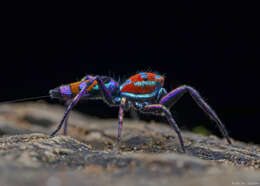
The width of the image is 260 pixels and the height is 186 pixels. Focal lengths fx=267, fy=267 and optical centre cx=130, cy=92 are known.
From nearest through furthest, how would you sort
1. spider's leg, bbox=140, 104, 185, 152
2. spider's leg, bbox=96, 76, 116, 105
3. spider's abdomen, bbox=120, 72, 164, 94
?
1. spider's leg, bbox=140, 104, 185, 152
2. spider's leg, bbox=96, 76, 116, 105
3. spider's abdomen, bbox=120, 72, 164, 94

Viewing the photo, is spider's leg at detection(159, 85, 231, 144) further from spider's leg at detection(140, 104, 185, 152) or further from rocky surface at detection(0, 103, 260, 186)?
rocky surface at detection(0, 103, 260, 186)

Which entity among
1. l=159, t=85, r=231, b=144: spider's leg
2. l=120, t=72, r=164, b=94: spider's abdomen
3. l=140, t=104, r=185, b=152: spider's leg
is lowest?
l=140, t=104, r=185, b=152: spider's leg

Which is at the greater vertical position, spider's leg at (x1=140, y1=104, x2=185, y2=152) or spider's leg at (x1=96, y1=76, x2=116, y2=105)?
spider's leg at (x1=96, y1=76, x2=116, y2=105)

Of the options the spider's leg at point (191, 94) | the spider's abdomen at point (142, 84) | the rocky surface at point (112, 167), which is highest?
the spider's abdomen at point (142, 84)

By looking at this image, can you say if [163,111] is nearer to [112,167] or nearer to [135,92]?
[135,92]

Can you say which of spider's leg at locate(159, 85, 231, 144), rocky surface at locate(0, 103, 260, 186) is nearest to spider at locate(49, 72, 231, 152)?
spider's leg at locate(159, 85, 231, 144)

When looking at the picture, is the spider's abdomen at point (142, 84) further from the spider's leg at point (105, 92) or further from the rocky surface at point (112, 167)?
the rocky surface at point (112, 167)

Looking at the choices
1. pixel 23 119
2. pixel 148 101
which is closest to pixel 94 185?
pixel 148 101

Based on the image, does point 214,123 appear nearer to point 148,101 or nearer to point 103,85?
point 148,101

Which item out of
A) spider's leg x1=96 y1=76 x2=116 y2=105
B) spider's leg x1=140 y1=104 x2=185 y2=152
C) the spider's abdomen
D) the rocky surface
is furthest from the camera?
the spider's abdomen

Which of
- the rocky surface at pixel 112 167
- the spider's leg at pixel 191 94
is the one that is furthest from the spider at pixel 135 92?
the rocky surface at pixel 112 167
